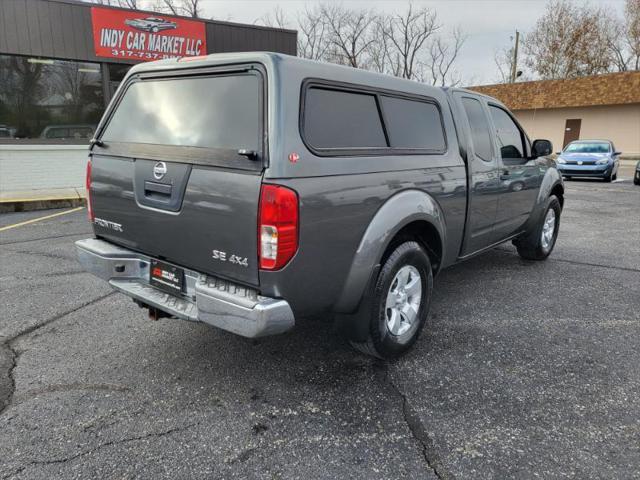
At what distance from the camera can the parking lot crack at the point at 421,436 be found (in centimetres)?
226

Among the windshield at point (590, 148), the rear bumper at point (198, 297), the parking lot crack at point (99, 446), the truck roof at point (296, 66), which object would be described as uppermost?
the truck roof at point (296, 66)

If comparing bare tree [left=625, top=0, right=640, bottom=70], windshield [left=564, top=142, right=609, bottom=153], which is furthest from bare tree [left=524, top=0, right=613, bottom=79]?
windshield [left=564, top=142, right=609, bottom=153]

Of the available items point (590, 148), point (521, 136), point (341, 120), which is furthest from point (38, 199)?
point (590, 148)

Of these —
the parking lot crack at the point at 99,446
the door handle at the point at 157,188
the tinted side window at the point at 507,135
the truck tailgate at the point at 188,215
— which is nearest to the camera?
the parking lot crack at the point at 99,446

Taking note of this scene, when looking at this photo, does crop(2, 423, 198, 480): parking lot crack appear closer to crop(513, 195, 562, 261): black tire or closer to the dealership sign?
crop(513, 195, 562, 261): black tire

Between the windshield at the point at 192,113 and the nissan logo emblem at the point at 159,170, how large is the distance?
0.15m

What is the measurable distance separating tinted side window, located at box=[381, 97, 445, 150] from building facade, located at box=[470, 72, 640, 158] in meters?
31.5

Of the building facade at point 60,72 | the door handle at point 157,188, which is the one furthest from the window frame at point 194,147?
the building facade at point 60,72

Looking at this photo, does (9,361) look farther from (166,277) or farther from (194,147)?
(194,147)

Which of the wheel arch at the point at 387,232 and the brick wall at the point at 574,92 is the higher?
the brick wall at the point at 574,92

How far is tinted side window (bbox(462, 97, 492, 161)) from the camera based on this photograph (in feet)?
13.8

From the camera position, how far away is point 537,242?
564cm

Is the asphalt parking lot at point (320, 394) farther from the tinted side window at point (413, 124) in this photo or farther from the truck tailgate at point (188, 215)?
the tinted side window at point (413, 124)

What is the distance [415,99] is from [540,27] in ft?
152
